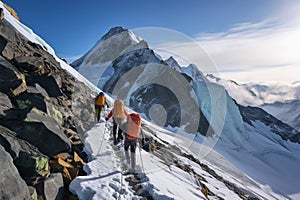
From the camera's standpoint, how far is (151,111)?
215 ft

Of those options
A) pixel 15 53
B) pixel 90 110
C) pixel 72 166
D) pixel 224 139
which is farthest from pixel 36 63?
pixel 224 139

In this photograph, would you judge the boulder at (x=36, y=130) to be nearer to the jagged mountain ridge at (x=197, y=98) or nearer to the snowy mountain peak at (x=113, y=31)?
the jagged mountain ridge at (x=197, y=98)

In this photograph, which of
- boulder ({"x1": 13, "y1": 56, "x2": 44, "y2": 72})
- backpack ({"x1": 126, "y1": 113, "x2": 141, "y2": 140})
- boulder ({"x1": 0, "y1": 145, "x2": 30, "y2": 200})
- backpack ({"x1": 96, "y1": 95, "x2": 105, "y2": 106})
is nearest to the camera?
boulder ({"x1": 0, "y1": 145, "x2": 30, "y2": 200})

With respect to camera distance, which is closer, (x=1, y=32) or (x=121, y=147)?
(x=121, y=147)

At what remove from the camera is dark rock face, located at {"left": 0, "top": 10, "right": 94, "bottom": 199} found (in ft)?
Answer: 21.0

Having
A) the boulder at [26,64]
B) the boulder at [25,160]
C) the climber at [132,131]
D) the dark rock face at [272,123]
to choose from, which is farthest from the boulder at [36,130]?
the dark rock face at [272,123]

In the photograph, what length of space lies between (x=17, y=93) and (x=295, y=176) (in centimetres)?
7532

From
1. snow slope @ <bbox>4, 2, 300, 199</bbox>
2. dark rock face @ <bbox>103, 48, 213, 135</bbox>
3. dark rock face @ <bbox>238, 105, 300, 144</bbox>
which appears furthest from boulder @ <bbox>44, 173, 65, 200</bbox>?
dark rock face @ <bbox>238, 105, 300, 144</bbox>

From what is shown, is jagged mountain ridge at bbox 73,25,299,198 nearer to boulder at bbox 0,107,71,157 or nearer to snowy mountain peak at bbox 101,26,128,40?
snowy mountain peak at bbox 101,26,128,40

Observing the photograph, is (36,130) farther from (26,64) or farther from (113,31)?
(113,31)

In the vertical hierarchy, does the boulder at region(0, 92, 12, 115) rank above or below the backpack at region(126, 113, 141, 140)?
below

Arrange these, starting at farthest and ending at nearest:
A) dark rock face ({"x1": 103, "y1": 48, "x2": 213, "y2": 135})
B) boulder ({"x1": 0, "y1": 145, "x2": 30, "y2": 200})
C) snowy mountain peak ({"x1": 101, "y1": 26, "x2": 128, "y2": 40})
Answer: snowy mountain peak ({"x1": 101, "y1": 26, "x2": 128, "y2": 40}) < dark rock face ({"x1": 103, "y1": 48, "x2": 213, "y2": 135}) < boulder ({"x1": 0, "y1": 145, "x2": 30, "y2": 200})

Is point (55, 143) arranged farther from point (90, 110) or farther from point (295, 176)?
point (295, 176)

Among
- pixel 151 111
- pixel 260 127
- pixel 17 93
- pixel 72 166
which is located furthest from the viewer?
pixel 260 127
